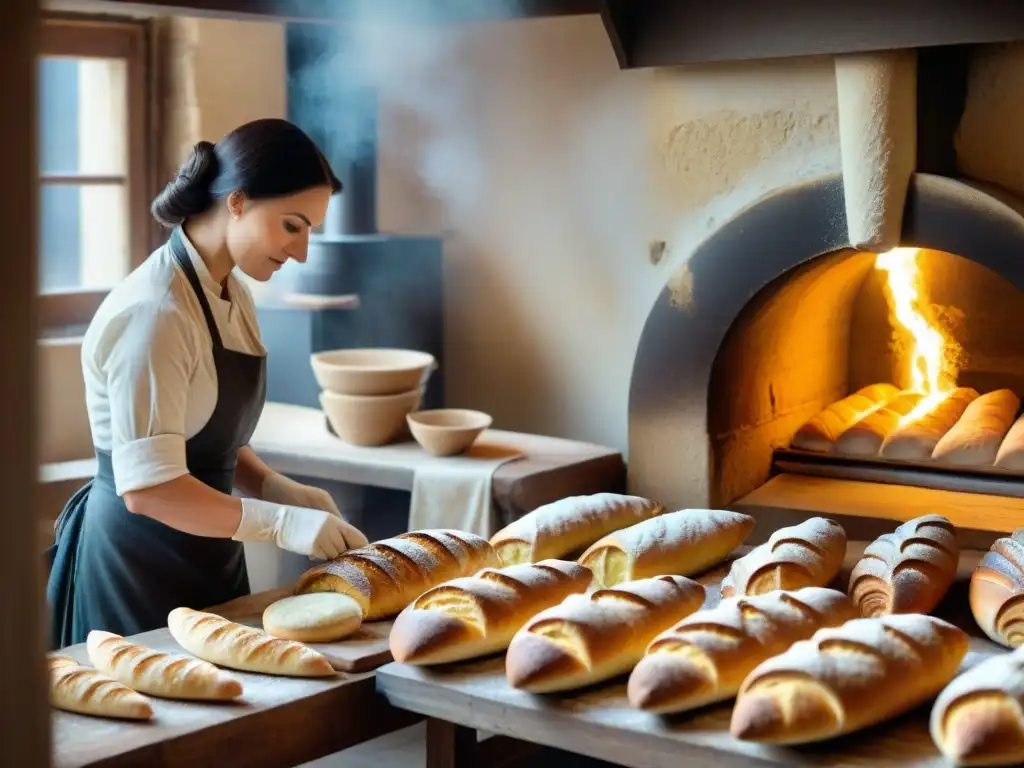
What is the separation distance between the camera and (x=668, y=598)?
7.25 ft

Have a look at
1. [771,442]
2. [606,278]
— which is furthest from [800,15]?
[771,442]

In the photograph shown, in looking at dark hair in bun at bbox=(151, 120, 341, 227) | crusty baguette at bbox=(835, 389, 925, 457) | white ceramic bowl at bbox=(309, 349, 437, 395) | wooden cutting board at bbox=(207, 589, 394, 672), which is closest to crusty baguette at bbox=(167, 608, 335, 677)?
wooden cutting board at bbox=(207, 589, 394, 672)

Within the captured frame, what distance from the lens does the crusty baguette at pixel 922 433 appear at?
147 inches

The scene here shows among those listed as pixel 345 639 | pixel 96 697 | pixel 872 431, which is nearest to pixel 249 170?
pixel 345 639

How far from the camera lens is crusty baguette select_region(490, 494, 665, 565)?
8.93 ft

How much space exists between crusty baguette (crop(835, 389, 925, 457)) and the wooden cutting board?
1910 mm

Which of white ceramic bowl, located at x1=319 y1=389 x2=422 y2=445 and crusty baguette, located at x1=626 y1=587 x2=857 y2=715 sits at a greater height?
white ceramic bowl, located at x1=319 y1=389 x2=422 y2=445

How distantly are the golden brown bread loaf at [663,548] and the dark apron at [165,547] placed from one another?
0.75 meters

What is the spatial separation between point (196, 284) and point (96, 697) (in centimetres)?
93

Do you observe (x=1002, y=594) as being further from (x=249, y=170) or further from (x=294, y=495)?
(x=249, y=170)

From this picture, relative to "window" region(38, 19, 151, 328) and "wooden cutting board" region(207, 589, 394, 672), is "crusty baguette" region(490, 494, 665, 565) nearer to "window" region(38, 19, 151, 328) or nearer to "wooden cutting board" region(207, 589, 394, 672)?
"wooden cutting board" region(207, 589, 394, 672)

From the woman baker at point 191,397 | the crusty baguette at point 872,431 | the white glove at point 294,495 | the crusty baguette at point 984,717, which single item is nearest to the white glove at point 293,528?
the woman baker at point 191,397

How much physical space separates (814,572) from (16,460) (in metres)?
1.66

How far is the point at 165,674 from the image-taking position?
2.01 meters
